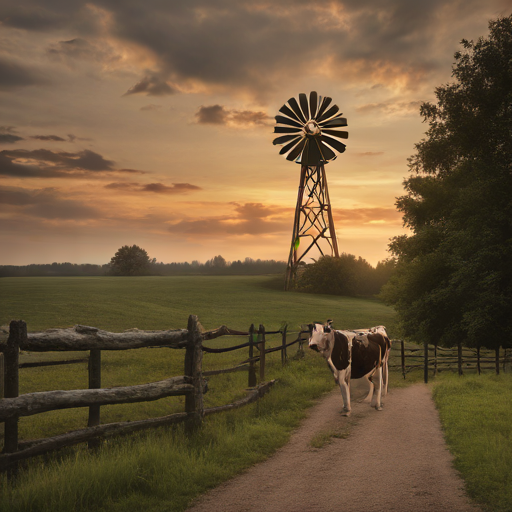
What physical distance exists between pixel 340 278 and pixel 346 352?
200ft

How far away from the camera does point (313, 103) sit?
164 ft

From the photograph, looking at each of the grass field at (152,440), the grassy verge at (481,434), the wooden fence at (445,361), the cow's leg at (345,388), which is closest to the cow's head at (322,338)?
the cow's leg at (345,388)

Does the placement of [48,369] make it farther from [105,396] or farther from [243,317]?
[243,317]

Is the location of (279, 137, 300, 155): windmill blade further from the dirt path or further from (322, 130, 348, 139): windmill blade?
the dirt path

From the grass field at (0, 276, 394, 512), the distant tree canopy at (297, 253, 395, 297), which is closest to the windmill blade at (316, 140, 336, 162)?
the distant tree canopy at (297, 253, 395, 297)

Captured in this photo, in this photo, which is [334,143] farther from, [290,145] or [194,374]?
[194,374]

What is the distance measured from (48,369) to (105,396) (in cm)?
1269

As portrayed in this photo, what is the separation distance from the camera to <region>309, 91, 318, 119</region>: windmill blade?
49469 mm

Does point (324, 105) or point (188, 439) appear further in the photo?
point (324, 105)

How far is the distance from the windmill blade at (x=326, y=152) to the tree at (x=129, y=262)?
69.9 metres

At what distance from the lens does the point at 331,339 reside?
9.99 m

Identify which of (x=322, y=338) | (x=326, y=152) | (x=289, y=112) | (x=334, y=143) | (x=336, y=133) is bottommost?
(x=322, y=338)

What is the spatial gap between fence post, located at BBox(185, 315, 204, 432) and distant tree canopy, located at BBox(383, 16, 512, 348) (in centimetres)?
1470

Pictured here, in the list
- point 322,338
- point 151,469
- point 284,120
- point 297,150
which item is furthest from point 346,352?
point 284,120
